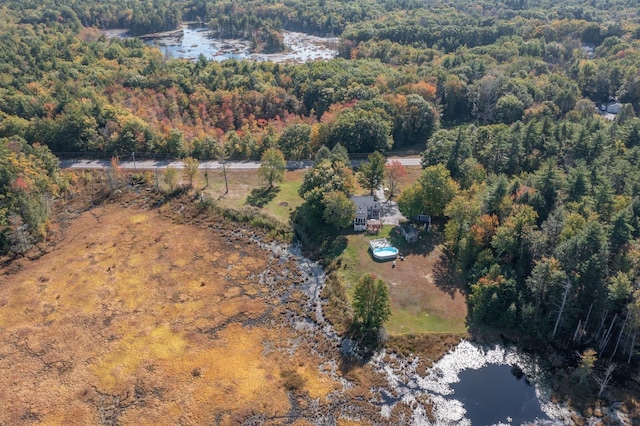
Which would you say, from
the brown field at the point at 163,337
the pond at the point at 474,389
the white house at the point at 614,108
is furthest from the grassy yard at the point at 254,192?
the white house at the point at 614,108

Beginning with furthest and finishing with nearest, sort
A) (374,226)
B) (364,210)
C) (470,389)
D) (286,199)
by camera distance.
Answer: (286,199), (364,210), (374,226), (470,389)

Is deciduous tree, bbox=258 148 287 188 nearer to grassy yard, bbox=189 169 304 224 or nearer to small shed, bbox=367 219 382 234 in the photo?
grassy yard, bbox=189 169 304 224

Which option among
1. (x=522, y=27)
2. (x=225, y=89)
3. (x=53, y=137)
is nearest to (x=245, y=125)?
(x=225, y=89)

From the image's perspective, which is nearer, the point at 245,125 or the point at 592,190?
the point at 592,190

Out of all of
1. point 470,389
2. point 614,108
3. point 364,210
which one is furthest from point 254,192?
point 614,108

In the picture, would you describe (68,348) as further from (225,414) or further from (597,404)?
(597,404)

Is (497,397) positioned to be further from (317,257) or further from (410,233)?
(317,257)
